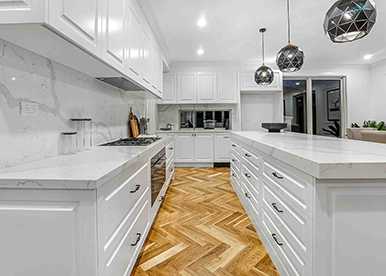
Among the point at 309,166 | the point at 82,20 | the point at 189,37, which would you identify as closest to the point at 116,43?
the point at 82,20

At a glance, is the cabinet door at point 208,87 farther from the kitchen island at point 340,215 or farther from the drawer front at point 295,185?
the kitchen island at point 340,215

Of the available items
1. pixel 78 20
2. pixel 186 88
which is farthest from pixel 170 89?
pixel 78 20

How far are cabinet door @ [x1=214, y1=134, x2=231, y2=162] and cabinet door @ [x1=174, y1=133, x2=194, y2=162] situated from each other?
57 cm

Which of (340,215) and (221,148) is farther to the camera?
(221,148)

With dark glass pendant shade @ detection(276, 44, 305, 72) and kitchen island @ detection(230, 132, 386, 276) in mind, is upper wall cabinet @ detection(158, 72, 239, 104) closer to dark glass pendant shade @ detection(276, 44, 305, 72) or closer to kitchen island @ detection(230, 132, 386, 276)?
dark glass pendant shade @ detection(276, 44, 305, 72)

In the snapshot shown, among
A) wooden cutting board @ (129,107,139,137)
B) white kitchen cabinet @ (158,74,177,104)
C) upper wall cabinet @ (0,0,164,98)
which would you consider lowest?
wooden cutting board @ (129,107,139,137)

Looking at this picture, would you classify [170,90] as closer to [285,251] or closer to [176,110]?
[176,110]

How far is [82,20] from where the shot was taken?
1.18 meters

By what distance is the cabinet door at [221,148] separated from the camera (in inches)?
195

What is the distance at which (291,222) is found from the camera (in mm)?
1216

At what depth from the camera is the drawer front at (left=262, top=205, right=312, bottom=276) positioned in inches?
42.6

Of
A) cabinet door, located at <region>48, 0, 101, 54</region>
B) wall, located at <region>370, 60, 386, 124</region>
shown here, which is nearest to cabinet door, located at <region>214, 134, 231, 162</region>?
wall, located at <region>370, 60, 386, 124</region>

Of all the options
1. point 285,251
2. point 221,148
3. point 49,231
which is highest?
point 221,148

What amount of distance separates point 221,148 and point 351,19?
3733mm
